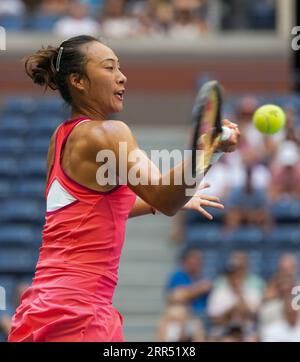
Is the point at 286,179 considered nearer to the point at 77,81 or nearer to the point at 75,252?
the point at 77,81

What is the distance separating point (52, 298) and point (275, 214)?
601 cm

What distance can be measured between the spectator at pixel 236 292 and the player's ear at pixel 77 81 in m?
4.54

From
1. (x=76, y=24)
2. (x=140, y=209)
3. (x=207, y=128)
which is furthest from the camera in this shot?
(x=76, y=24)

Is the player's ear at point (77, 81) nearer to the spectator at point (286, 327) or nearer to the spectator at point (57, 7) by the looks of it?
the spectator at point (286, 327)

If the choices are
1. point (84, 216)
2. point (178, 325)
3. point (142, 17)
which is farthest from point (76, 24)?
point (84, 216)

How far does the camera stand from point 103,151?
12.5ft

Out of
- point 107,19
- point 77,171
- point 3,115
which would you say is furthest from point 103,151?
point 107,19

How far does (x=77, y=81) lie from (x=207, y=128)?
0.70 meters

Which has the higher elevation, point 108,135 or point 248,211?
point 248,211

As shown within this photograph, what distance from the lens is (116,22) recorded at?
44.4ft

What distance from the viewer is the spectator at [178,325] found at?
7992 mm

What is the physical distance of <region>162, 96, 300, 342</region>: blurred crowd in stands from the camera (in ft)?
26.6

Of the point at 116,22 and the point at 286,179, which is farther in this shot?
the point at 116,22
